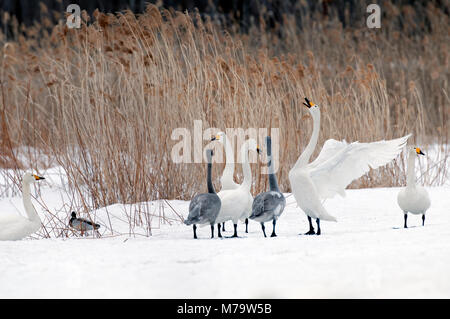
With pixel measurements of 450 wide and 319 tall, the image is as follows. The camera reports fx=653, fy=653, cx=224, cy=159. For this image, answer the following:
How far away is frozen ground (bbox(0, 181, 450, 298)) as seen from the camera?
97.6 inches

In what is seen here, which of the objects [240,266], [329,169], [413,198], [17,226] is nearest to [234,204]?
[329,169]

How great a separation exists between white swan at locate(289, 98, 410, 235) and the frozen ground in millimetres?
206

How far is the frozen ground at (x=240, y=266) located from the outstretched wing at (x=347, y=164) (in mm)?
288

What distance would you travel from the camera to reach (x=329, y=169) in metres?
3.92

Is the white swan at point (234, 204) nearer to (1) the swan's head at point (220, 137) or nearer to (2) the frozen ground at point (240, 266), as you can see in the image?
(2) the frozen ground at point (240, 266)

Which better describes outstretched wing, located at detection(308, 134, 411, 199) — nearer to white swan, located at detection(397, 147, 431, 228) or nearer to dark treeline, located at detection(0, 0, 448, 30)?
white swan, located at detection(397, 147, 431, 228)

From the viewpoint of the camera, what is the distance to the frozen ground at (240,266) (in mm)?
2479

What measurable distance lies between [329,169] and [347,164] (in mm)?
117

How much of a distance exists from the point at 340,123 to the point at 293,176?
3.04m

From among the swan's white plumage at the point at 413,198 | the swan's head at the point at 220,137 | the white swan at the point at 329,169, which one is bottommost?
the swan's white plumage at the point at 413,198

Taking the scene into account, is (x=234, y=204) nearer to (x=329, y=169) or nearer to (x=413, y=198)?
(x=329, y=169)

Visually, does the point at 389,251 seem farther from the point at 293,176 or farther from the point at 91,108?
the point at 91,108

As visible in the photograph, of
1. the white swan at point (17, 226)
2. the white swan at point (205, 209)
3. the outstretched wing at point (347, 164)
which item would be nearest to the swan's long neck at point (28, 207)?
the white swan at point (17, 226)

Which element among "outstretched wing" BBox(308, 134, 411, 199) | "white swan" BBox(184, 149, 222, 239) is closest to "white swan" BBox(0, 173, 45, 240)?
"white swan" BBox(184, 149, 222, 239)
